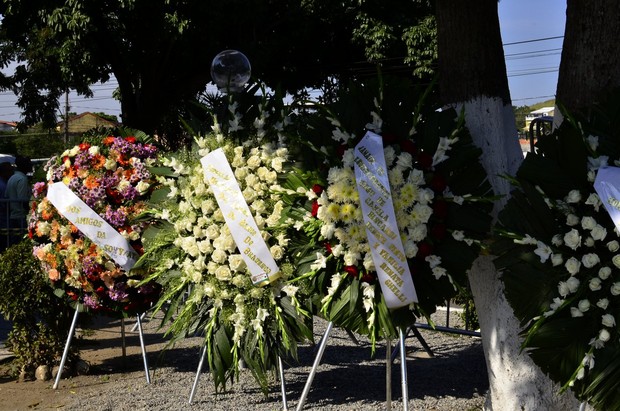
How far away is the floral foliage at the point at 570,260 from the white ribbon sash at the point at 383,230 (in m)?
0.59

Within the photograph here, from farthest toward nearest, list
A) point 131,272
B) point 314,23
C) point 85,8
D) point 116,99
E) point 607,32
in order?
1. point 116,99
2. point 314,23
3. point 85,8
4. point 131,272
5. point 607,32

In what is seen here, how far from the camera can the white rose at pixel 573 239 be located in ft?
12.7

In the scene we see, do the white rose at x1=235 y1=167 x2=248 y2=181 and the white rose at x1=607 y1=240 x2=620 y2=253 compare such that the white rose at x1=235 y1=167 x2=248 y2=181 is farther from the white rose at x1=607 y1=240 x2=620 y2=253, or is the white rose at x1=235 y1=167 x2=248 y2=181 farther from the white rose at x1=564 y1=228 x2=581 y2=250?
the white rose at x1=607 y1=240 x2=620 y2=253

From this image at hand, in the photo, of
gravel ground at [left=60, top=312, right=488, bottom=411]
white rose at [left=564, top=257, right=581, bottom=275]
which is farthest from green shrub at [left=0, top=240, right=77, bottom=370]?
white rose at [left=564, top=257, right=581, bottom=275]

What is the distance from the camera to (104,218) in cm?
653

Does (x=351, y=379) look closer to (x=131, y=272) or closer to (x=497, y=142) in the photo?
(x=131, y=272)

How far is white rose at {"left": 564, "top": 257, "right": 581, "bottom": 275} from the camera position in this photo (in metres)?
3.88

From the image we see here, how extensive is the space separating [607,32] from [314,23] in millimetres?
14774

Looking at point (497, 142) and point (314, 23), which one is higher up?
point (314, 23)

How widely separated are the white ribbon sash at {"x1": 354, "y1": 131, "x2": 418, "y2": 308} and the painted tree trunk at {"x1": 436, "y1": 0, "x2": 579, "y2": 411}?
0.67 m

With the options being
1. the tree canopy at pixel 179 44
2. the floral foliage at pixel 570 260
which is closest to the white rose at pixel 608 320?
the floral foliage at pixel 570 260

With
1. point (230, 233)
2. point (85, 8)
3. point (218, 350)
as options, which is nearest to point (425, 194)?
point (230, 233)

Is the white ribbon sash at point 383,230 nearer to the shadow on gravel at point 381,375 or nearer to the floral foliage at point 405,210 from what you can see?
the floral foliage at point 405,210

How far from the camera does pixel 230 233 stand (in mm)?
5516
